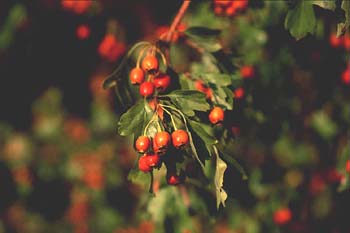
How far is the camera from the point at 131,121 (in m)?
2.18

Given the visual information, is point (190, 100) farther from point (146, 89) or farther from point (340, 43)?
point (340, 43)

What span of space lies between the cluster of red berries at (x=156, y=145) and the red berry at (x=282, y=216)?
209 centimetres

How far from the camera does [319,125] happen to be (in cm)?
441

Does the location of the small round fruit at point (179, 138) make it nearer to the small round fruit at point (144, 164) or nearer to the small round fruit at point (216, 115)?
the small round fruit at point (144, 164)

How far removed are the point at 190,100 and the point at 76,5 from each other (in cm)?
182

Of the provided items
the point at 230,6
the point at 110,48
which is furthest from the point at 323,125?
the point at 110,48

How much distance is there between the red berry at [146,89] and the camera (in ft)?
7.55

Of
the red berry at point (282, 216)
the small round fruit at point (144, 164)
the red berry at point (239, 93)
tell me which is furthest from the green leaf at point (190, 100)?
the red berry at point (282, 216)

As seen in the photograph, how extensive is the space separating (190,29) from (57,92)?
3.13 metres

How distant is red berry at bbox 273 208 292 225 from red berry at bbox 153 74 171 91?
198 centimetres

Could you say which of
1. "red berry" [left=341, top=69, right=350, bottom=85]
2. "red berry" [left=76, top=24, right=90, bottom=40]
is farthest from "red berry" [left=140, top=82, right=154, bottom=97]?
"red berry" [left=76, top=24, right=90, bottom=40]

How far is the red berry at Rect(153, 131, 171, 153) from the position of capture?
6.56 feet

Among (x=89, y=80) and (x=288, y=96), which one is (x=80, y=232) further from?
(x=288, y=96)

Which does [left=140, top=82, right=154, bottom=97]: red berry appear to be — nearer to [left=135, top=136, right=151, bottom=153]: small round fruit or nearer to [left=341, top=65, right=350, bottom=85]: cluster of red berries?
[left=135, top=136, right=151, bottom=153]: small round fruit
